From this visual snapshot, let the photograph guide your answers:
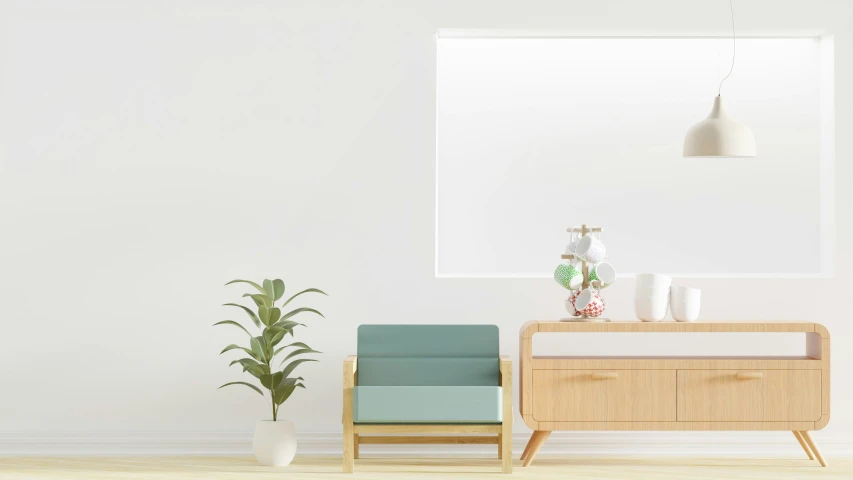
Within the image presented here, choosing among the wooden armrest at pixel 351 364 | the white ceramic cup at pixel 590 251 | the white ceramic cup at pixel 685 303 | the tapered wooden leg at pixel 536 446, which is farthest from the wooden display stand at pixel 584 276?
the wooden armrest at pixel 351 364

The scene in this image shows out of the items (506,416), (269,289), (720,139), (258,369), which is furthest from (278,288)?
(720,139)

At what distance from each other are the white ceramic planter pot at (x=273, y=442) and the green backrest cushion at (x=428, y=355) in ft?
1.38

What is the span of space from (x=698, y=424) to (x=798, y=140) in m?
1.79

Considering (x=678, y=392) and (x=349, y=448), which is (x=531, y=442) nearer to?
(x=678, y=392)

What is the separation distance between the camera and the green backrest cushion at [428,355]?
458cm

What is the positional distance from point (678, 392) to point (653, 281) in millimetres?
527

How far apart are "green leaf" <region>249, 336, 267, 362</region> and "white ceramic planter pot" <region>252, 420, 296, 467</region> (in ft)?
1.01

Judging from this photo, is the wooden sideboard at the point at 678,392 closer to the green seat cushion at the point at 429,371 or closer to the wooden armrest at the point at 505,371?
the wooden armrest at the point at 505,371

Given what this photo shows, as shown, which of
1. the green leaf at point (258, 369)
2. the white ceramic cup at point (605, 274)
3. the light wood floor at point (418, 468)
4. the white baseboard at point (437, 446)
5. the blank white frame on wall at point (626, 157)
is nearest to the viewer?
the light wood floor at point (418, 468)

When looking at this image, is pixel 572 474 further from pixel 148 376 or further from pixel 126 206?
pixel 126 206

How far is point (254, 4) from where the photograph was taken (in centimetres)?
498

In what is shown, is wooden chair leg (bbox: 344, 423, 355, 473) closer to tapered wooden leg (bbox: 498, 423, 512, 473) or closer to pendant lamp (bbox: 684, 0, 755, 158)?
tapered wooden leg (bbox: 498, 423, 512, 473)

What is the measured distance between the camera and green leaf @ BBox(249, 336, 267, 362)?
4500 millimetres

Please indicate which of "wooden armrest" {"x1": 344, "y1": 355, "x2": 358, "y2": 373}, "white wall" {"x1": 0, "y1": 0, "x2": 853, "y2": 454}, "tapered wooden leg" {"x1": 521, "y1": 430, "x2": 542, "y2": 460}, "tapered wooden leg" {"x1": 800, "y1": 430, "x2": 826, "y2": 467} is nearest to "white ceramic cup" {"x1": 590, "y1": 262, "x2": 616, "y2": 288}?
"white wall" {"x1": 0, "y1": 0, "x2": 853, "y2": 454}
